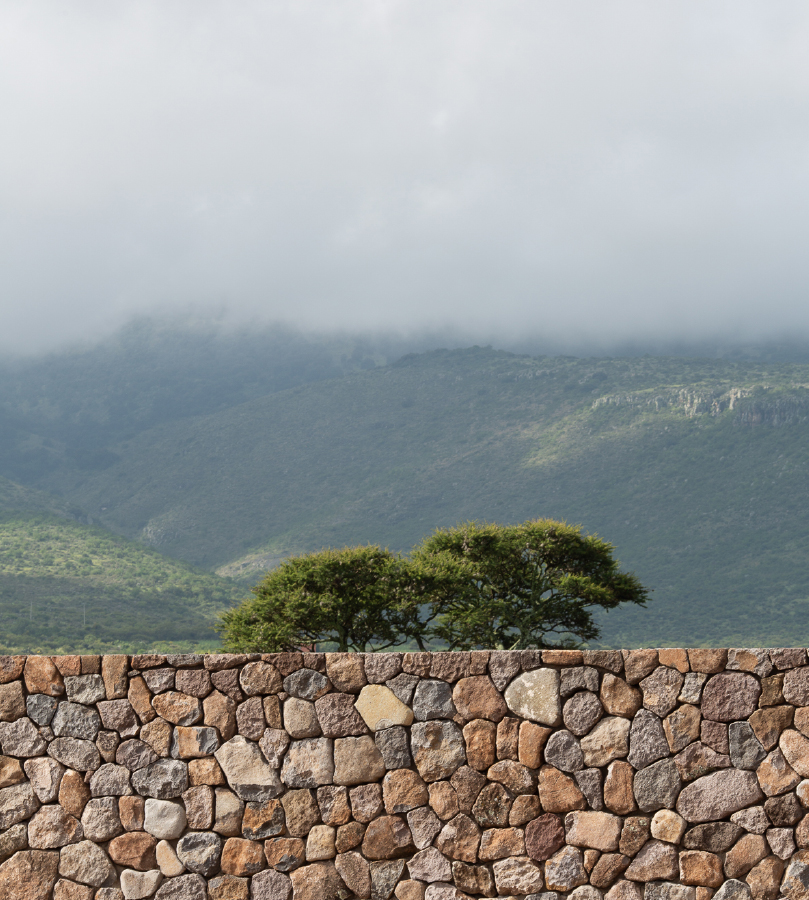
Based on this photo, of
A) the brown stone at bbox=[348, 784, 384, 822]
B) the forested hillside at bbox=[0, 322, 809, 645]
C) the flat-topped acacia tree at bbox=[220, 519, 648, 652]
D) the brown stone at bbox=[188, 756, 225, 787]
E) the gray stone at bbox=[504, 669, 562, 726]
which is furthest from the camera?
the forested hillside at bbox=[0, 322, 809, 645]

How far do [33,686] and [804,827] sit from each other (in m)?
7.35

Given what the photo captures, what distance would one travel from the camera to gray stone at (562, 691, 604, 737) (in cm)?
951

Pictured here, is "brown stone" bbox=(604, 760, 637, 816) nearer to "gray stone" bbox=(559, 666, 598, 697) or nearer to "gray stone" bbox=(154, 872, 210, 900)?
"gray stone" bbox=(559, 666, 598, 697)

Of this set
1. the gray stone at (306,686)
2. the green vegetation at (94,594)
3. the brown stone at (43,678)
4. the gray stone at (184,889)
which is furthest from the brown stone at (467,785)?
the green vegetation at (94,594)

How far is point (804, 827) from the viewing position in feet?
30.3

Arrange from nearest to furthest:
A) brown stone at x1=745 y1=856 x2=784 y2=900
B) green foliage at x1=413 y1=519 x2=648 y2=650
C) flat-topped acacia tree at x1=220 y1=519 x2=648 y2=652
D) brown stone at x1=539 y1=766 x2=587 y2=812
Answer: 1. brown stone at x1=745 y1=856 x2=784 y2=900
2. brown stone at x1=539 y1=766 x2=587 y2=812
3. flat-topped acacia tree at x1=220 y1=519 x2=648 y2=652
4. green foliage at x1=413 y1=519 x2=648 y2=650

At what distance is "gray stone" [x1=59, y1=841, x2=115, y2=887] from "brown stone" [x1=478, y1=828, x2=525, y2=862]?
3.57 m

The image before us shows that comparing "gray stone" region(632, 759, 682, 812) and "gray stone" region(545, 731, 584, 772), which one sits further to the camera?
"gray stone" region(545, 731, 584, 772)

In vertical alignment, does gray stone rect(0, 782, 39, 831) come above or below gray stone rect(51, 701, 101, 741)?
below

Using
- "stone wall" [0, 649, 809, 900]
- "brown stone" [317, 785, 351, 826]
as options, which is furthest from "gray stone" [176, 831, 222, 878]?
"brown stone" [317, 785, 351, 826]

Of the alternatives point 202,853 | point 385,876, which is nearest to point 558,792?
point 385,876

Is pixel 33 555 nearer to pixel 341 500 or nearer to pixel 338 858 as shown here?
pixel 341 500

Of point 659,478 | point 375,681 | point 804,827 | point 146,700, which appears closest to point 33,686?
point 146,700

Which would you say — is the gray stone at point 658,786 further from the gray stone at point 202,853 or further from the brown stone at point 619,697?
the gray stone at point 202,853
